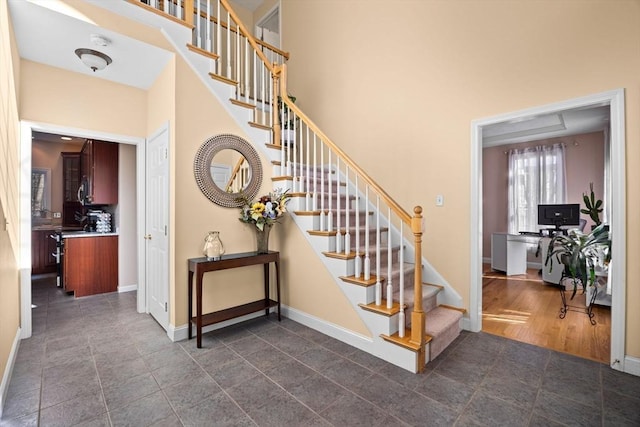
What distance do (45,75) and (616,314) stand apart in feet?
19.5

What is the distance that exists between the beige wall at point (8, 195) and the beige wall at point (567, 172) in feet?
26.3

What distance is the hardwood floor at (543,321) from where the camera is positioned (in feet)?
9.16

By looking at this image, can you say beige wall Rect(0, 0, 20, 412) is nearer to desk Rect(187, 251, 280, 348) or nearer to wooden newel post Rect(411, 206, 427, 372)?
desk Rect(187, 251, 280, 348)

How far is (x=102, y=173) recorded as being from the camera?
15.0 feet

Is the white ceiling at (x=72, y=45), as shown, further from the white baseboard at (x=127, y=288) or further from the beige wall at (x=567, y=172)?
the beige wall at (x=567, y=172)

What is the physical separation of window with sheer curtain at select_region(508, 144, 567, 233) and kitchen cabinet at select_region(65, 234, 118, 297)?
7927mm

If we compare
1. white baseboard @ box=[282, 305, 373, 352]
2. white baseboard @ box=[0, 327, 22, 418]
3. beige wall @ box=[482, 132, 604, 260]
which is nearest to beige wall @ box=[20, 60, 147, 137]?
white baseboard @ box=[0, 327, 22, 418]

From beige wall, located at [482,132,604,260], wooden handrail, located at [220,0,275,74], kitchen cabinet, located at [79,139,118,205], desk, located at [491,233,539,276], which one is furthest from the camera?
beige wall, located at [482,132,604,260]

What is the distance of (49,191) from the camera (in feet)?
20.7

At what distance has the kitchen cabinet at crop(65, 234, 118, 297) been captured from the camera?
4.30m

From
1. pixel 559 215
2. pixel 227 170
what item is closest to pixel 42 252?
pixel 227 170

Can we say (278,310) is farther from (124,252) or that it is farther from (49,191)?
(49,191)

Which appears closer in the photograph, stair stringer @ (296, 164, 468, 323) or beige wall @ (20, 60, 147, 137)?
beige wall @ (20, 60, 147, 137)

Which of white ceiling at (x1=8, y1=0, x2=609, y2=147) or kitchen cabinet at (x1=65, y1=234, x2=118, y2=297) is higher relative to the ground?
white ceiling at (x1=8, y1=0, x2=609, y2=147)
